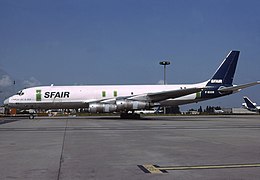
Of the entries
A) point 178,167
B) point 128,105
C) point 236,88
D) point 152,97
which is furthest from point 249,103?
point 178,167

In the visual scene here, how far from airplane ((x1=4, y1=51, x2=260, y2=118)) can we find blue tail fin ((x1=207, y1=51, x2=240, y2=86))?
938 millimetres

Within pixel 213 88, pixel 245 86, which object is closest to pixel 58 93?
pixel 213 88

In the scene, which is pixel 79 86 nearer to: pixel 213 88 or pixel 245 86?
pixel 213 88

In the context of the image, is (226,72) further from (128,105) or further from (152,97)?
(128,105)

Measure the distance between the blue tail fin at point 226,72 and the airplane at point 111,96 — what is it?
94cm

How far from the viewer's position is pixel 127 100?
32.0m

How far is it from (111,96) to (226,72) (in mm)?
13971

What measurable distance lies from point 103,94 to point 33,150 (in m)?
24.7

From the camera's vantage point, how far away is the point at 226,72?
37562mm

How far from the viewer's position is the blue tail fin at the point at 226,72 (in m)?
37.5

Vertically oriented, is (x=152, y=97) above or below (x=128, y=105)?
above

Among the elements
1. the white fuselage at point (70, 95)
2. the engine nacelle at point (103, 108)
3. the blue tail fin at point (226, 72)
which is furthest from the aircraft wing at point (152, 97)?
the blue tail fin at point (226, 72)

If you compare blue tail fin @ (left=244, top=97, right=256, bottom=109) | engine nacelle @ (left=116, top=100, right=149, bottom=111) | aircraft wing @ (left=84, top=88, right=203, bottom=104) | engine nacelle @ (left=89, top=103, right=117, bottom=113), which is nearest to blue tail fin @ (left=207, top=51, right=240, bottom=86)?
aircraft wing @ (left=84, top=88, right=203, bottom=104)

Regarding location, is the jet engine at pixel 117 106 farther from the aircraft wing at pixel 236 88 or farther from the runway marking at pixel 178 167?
the runway marking at pixel 178 167
